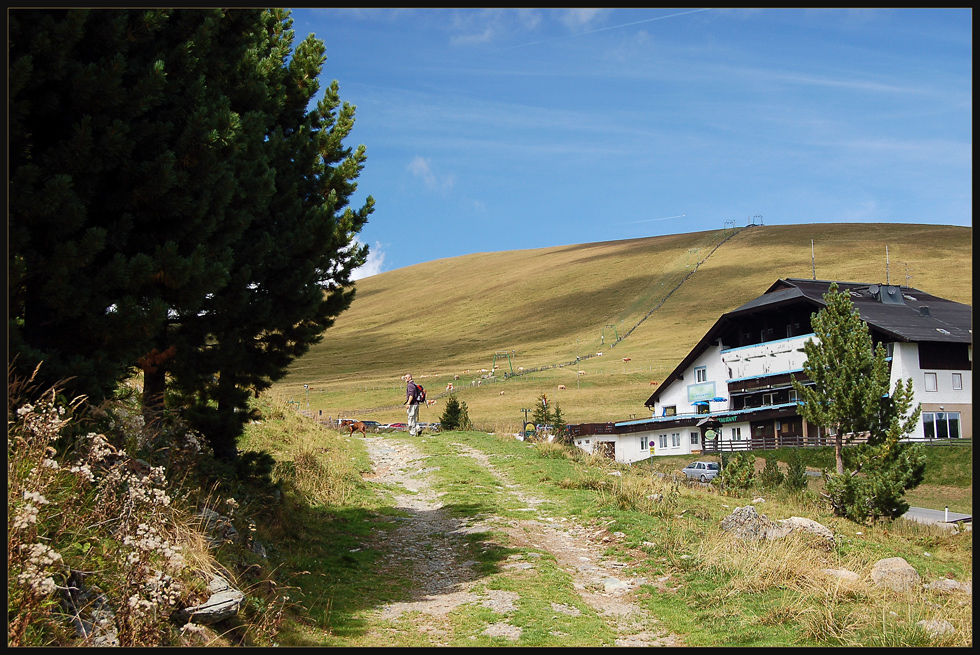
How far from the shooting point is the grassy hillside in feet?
276

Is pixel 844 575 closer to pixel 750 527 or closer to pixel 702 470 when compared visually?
pixel 750 527

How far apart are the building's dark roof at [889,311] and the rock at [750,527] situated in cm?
3690

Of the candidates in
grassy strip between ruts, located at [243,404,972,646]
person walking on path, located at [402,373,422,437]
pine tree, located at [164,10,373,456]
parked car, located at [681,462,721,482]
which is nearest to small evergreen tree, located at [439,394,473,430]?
person walking on path, located at [402,373,422,437]

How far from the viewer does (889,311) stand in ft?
176

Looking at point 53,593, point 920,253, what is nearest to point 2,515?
point 53,593

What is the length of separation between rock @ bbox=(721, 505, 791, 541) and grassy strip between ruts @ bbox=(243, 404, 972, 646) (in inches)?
14.0

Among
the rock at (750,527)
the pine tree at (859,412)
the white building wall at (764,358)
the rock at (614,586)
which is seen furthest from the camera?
the white building wall at (764,358)

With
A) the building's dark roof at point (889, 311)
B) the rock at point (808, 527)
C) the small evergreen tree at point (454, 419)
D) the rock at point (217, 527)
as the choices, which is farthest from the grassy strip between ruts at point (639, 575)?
the building's dark roof at point (889, 311)

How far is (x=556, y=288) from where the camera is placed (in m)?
144

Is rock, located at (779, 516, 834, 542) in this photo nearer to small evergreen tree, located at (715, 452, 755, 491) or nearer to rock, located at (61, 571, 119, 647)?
rock, located at (61, 571, 119, 647)

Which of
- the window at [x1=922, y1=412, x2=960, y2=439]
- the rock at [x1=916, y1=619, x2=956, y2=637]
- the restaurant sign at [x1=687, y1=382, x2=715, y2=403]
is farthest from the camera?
the restaurant sign at [x1=687, y1=382, x2=715, y2=403]

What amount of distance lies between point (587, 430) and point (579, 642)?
5130 cm

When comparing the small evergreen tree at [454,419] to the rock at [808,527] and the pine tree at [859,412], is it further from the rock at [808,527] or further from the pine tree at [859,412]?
the rock at [808,527]

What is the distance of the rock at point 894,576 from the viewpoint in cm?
1101
